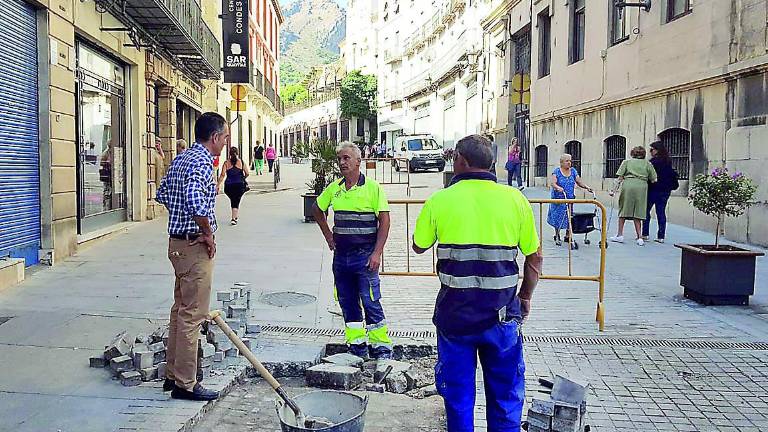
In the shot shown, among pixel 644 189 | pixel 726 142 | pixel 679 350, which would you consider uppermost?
pixel 726 142

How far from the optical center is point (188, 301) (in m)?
4.70

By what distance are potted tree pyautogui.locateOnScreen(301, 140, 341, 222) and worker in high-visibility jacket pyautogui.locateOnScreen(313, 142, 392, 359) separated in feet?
30.9

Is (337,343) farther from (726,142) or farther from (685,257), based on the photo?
(726,142)

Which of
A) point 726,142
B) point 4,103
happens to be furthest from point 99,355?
point 726,142

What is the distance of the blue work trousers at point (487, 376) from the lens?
3855mm

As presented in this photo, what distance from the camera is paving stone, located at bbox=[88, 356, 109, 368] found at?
17.6 feet

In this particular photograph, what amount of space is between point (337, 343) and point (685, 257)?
172 inches

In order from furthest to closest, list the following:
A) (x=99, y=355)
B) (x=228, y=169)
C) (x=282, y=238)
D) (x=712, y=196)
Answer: (x=228, y=169) < (x=282, y=238) < (x=712, y=196) < (x=99, y=355)

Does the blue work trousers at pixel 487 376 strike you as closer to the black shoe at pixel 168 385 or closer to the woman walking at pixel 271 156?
the black shoe at pixel 168 385

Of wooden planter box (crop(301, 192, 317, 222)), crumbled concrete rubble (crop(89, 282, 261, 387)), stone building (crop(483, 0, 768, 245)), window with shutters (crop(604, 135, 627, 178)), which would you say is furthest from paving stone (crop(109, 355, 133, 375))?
window with shutters (crop(604, 135, 627, 178))

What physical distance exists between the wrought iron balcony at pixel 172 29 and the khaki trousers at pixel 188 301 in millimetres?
8386

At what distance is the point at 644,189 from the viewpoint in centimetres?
1237

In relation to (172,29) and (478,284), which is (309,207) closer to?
(172,29)

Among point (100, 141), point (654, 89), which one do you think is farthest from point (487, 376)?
point (654, 89)
